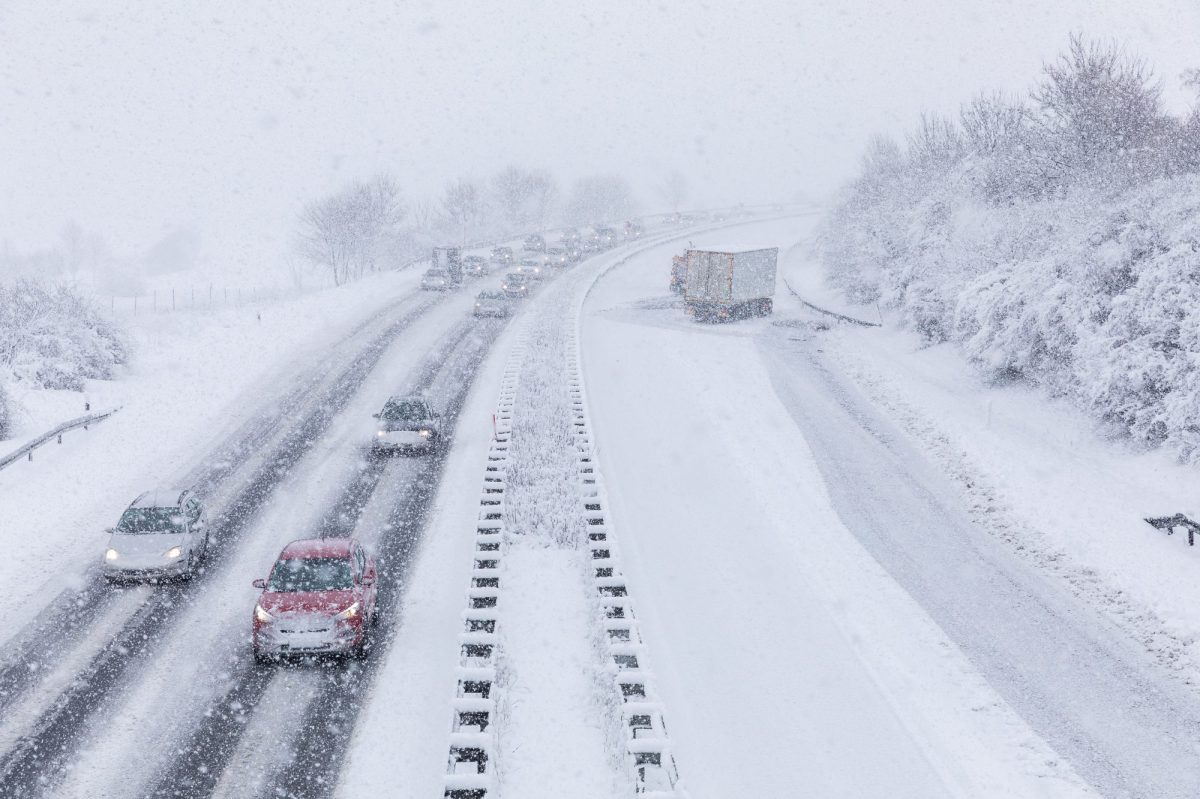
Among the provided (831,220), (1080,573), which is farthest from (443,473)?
(831,220)

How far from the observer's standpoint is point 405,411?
74.7 ft

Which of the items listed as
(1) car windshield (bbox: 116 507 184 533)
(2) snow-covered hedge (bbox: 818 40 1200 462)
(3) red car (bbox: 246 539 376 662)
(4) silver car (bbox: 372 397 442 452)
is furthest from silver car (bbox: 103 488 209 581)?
(2) snow-covered hedge (bbox: 818 40 1200 462)

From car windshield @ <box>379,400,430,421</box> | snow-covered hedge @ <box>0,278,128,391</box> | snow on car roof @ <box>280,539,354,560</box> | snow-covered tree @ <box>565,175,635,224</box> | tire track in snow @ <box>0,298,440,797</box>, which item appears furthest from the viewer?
snow-covered tree @ <box>565,175,635,224</box>

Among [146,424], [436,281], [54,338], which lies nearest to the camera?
[146,424]

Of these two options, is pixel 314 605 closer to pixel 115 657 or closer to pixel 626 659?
pixel 115 657

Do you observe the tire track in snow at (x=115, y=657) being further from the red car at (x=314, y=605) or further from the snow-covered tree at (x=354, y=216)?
the snow-covered tree at (x=354, y=216)

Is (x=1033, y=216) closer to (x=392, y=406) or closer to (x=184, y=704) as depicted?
(x=392, y=406)

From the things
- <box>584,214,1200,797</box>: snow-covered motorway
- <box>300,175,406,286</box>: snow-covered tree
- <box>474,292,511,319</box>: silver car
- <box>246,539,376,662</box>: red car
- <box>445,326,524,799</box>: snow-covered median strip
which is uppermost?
<box>300,175,406,286</box>: snow-covered tree

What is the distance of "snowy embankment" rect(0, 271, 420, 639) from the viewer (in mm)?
16562

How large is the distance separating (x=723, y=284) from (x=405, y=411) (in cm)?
2198

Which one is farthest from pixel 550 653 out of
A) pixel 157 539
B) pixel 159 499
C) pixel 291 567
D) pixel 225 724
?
pixel 159 499

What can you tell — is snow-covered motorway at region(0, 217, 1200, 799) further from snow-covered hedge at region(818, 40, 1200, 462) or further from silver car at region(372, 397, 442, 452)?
snow-covered hedge at region(818, 40, 1200, 462)

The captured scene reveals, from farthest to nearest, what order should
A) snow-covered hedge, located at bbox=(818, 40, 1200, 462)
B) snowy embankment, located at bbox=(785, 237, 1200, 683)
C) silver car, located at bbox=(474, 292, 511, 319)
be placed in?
1. silver car, located at bbox=(474, 292, 511, 319)
2. snow-covered hedge, located at bbox=(818, 40, 1200, 462)
3. snowy embankment, located at bbox=(785, 237, 1200, 683)

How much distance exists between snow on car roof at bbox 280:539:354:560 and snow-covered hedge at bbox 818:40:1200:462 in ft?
56.9
